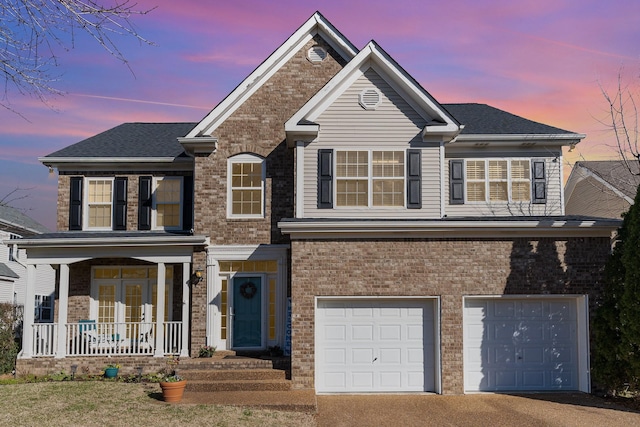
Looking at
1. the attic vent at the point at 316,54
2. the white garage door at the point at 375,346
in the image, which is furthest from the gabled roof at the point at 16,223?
the white garage door at the point at 375,346

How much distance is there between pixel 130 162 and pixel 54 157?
2259mm

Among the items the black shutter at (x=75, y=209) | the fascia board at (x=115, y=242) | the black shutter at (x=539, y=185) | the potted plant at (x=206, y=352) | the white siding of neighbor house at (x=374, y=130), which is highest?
the white siding of neighbor house at (x=374, y=130)

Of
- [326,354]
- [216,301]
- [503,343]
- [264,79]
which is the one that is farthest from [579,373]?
[264,79]

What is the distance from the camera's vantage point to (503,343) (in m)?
15.1

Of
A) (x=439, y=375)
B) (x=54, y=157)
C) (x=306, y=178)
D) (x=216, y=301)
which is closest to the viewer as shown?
(x=439, y=375)

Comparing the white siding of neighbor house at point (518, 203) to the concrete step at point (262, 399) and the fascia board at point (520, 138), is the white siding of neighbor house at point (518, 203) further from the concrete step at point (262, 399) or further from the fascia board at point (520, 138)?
the concrete step at point (262, 399)

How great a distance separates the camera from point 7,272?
29484 mm

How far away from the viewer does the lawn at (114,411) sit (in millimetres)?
11695

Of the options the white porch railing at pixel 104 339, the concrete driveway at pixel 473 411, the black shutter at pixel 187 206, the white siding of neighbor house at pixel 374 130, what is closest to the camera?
the concrete driveway at pixel 473 411

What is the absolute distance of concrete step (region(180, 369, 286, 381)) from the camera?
49.5 ft

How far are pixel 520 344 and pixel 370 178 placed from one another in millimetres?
5551

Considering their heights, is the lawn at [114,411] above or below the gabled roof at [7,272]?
below

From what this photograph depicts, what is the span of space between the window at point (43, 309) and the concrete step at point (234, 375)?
12551 millimetres

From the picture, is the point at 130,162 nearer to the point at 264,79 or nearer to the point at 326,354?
the point at 264,79
